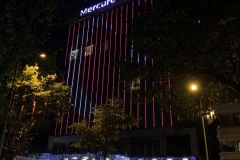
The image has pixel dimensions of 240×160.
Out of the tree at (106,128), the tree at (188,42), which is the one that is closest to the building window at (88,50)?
the tree at (106,128)

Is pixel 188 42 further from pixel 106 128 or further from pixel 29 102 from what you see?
pixel 106 128

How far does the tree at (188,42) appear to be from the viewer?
12.5m

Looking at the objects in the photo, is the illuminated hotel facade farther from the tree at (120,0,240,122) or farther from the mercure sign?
the tree at (120,0,240,122)

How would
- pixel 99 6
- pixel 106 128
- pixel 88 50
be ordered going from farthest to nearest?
pixel 99 6 → pixel 88 50 → pixel 106 128

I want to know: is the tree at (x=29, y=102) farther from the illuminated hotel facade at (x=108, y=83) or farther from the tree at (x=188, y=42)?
the illuminated hotel facade at (x=108, y=83)

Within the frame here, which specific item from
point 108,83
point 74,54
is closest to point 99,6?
point 74,54

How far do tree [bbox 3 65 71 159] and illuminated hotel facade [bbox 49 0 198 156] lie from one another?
649 inches

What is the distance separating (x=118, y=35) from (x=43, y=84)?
2991 centimetres

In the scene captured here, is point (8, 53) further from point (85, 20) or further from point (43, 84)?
point (85, 20)

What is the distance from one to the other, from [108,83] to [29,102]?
992 inches

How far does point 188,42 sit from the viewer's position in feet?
44.5

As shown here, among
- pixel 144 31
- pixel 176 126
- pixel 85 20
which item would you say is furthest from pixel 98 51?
pixel 144 31

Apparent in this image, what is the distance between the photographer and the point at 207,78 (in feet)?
45.4

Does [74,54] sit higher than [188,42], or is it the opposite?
[74,54]
